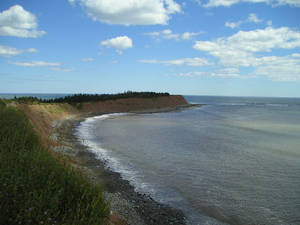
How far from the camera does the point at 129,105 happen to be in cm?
4775

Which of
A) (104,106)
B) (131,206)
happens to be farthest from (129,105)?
(131,206)

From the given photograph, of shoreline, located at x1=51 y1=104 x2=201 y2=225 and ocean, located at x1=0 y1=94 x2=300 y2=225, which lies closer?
shoreline, located at x1=51 y1=104 x2=201 y2=225

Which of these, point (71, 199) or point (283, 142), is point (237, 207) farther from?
point (283, 142)

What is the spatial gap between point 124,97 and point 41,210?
46.6 metres

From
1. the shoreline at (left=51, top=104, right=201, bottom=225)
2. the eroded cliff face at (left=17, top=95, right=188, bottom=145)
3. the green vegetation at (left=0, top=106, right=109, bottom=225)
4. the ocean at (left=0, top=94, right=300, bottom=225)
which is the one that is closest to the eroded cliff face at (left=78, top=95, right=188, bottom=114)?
the eroded cliff face at (left=17, top=95, right=188, bottom=145)

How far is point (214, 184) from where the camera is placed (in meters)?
7.36

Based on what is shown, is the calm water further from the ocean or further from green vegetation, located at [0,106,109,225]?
green vegetation, located at [0,106,109,225]

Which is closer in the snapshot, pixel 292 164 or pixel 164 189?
pixel 164 189

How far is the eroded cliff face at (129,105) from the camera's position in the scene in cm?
3928

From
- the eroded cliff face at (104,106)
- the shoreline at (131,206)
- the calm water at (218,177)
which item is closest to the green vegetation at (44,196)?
the shoreline at (131,206)

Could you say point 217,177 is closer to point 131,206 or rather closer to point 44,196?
point 131,206

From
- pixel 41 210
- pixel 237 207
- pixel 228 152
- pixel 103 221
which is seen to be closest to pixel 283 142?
pixel 228 152

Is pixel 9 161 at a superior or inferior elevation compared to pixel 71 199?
superior

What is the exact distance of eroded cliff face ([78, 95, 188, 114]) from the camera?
39284mm
